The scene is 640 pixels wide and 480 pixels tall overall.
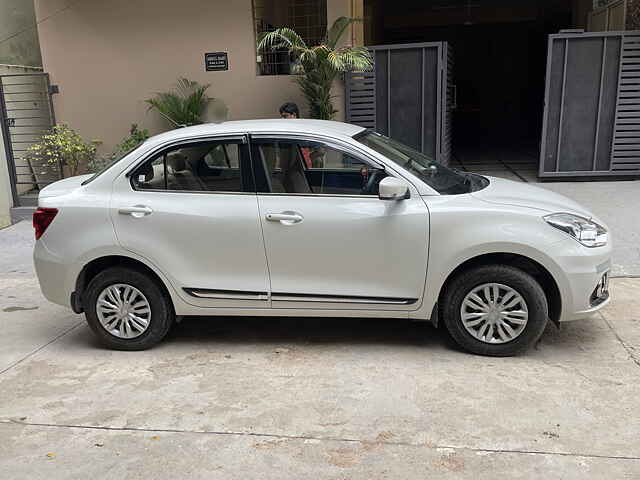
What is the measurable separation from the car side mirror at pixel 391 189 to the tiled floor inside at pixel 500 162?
22.3 ft

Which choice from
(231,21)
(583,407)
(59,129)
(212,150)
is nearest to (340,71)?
(231,21)

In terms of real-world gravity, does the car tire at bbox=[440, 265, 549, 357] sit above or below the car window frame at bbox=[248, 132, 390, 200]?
below

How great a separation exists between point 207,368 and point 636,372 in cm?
300

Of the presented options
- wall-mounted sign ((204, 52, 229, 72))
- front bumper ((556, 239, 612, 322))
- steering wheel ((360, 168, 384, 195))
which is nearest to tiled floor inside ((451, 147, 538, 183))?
wall-mounted sign ((204, 52, 229, 72))

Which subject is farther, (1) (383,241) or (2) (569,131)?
(2) (569,131)

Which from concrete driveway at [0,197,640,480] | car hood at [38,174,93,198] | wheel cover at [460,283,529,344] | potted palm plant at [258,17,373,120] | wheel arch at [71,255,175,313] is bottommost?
concrete driveway at [0,197,640,480]

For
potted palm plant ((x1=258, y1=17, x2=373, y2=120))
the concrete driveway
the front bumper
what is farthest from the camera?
potted palm plant ((x1=258, y1=17, x2=373, y2=120))

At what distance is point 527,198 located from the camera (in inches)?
179

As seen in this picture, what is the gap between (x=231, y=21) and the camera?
1000 centimetres

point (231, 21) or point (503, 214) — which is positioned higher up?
point (231, 21)

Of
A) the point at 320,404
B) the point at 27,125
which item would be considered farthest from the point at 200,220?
the point at 27,125

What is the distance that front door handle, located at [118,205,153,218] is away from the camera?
460cm

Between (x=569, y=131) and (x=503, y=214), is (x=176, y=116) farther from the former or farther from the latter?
(x=503, y=214)

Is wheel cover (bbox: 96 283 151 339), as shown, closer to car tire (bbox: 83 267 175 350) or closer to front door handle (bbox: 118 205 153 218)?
car tire (bbox: 83 267 175 350)
